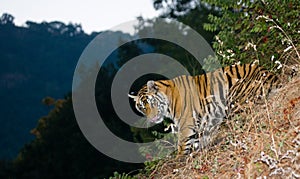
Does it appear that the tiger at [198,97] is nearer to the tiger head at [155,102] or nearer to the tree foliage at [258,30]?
the tiger head at [155,102]

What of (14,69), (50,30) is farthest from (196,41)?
(50,30)

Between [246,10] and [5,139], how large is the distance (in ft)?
192

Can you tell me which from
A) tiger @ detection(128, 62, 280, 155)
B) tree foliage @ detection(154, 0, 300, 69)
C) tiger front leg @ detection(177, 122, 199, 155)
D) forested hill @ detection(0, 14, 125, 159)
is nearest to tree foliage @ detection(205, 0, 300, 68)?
tree foliage @ detection(154, 0, 300, 69)

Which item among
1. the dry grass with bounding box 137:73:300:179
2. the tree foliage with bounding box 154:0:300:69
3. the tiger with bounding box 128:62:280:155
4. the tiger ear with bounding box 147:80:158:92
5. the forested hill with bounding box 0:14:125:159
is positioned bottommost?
the dry grass with bounding box 137:73:300:179

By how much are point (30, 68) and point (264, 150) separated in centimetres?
7793

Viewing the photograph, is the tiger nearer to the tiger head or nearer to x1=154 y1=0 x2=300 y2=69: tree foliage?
the tiger head

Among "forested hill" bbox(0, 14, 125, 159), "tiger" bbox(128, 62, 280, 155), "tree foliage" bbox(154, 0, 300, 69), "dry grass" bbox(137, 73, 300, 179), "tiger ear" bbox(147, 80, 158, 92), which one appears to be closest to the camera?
"dry grass" bbox(137, 73, 300, 179)

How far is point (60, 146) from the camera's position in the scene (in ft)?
107

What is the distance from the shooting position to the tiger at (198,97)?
5.78 metres

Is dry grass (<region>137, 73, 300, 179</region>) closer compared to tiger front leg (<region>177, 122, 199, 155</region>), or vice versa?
dry grass (<region>137, 73, 300, 179</region>)

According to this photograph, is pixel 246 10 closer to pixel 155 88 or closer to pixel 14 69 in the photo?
pixel 155 88

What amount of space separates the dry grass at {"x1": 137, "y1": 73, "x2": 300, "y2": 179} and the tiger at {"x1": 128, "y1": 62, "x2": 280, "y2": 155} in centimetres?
78

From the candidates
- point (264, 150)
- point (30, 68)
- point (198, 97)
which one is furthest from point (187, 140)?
point (30, 68)

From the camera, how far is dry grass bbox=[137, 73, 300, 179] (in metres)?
3.33
